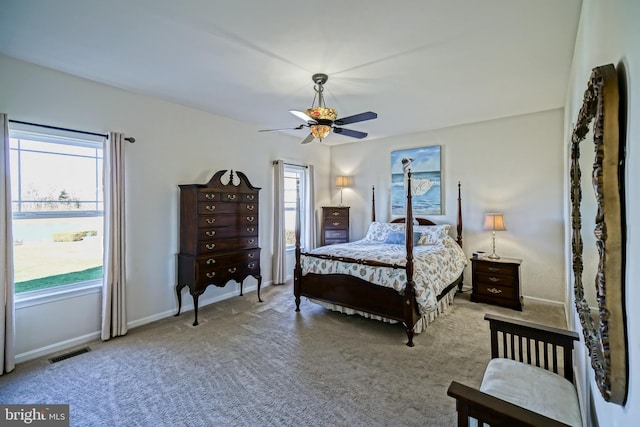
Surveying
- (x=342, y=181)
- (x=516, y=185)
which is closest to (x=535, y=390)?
(x=516, y=185)

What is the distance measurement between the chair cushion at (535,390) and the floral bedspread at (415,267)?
129 cm

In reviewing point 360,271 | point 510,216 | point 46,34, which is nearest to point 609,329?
point 360,271

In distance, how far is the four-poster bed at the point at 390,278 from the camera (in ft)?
10.1

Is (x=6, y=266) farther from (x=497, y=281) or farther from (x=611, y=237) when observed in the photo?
(x=497, y=281)

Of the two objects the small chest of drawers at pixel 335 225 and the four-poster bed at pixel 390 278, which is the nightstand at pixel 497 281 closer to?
the four-poster bed at pixel 390 278

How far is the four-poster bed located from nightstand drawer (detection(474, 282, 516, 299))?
0.36 m

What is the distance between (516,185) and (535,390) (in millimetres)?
3556

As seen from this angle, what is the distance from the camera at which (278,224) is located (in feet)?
16.9

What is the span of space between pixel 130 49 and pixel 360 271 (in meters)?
3.08

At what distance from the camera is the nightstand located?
3.96m

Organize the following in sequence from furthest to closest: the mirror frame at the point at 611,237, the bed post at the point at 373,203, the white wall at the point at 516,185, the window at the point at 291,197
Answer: the bed post at the point at 373,203 < the window at the point at 291,197 < the white wall at the point at 516,185 < the mirror frame at the point at 611,237

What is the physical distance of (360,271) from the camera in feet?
Result: 11.2

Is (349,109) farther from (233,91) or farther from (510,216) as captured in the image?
(510,216)

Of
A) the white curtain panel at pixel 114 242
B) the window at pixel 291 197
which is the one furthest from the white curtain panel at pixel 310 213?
the white curtain panel at pixel 114 242
